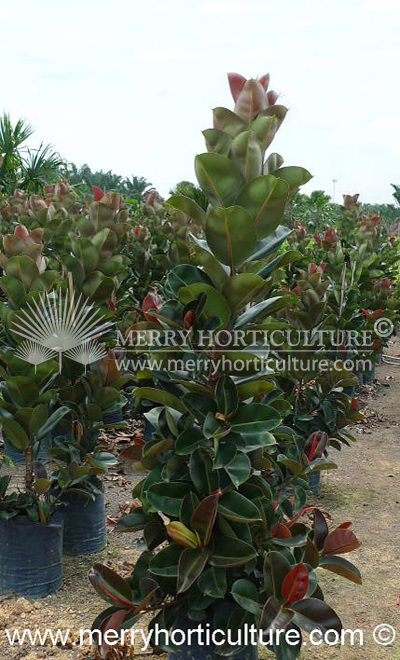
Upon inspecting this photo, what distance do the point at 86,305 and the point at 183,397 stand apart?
1708mm

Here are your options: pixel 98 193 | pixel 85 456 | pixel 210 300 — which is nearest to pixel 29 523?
pixel 85 456

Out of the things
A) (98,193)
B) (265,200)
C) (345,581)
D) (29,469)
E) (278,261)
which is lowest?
(345,581)

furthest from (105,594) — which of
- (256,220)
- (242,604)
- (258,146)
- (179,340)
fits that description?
(258,146)

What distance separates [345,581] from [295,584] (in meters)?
1.61

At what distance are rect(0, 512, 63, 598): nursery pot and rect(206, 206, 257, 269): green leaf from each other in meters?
1.72

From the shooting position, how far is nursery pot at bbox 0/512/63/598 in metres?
3.30

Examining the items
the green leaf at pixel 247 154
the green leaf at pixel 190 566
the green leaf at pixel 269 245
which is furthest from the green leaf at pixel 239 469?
the green leaf at pixel 247 154

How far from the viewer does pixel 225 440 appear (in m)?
2.38

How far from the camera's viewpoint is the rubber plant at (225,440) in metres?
2.27

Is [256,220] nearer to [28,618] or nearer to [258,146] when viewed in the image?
[258,146]

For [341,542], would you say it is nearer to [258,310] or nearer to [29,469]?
[258,310]

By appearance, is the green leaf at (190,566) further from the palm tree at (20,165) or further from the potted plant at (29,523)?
the palm tree at (20,165)

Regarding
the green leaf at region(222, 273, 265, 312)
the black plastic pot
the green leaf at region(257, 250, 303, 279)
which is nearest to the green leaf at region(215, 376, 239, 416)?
the green leaf at region(222, 273, 265, 312)

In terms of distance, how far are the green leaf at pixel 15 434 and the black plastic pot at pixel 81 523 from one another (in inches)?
26.2
